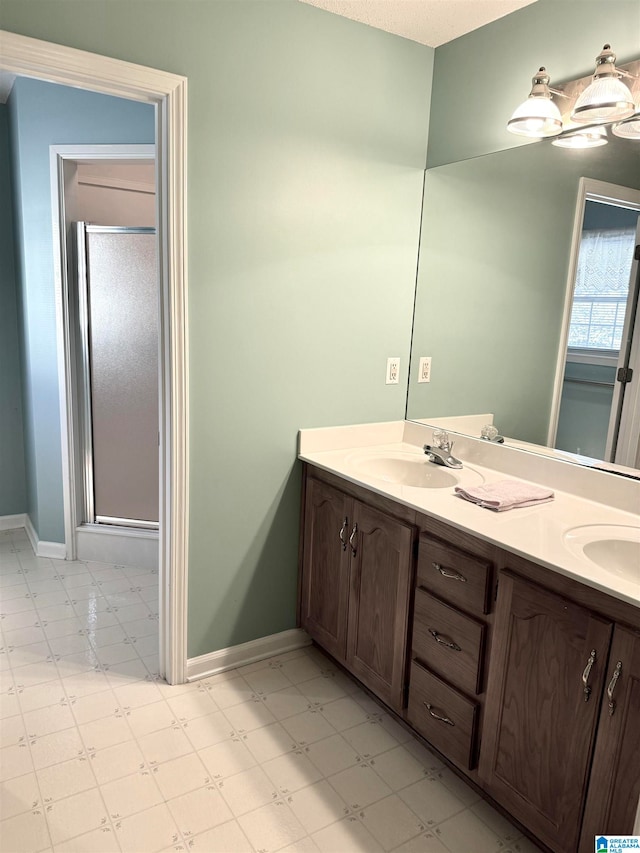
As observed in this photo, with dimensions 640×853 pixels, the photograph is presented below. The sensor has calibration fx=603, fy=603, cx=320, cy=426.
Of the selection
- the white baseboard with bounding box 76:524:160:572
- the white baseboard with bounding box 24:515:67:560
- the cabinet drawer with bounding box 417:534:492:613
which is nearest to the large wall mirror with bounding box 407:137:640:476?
the cabinet drawer with bounding box 417:534:492:613

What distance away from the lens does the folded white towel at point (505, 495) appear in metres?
1.81

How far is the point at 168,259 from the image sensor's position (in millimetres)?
1960

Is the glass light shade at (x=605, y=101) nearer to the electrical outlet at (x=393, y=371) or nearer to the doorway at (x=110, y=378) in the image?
the electrical outlet at (x=393, y=371)

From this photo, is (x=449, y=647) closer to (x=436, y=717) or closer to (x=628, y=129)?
(x=436, y=717)

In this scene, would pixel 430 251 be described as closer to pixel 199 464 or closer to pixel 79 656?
pixel 199 464

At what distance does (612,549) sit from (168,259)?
1579 mm

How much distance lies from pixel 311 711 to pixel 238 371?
1.24 metres

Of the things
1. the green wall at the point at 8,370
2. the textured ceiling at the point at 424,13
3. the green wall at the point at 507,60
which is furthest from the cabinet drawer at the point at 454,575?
the green wall at the point at 8,370

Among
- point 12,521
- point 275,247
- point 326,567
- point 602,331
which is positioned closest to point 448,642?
point 326,567

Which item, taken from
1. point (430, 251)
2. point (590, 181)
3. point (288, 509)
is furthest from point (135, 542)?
point (590, 181)

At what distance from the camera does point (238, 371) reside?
85.2 inches

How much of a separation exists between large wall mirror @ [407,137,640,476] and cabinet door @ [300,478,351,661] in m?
0.63

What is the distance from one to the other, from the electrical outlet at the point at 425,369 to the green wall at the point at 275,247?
0.24 ft

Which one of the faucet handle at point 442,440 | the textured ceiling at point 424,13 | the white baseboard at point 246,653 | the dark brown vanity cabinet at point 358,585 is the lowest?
the white baseboard at point 246,653
